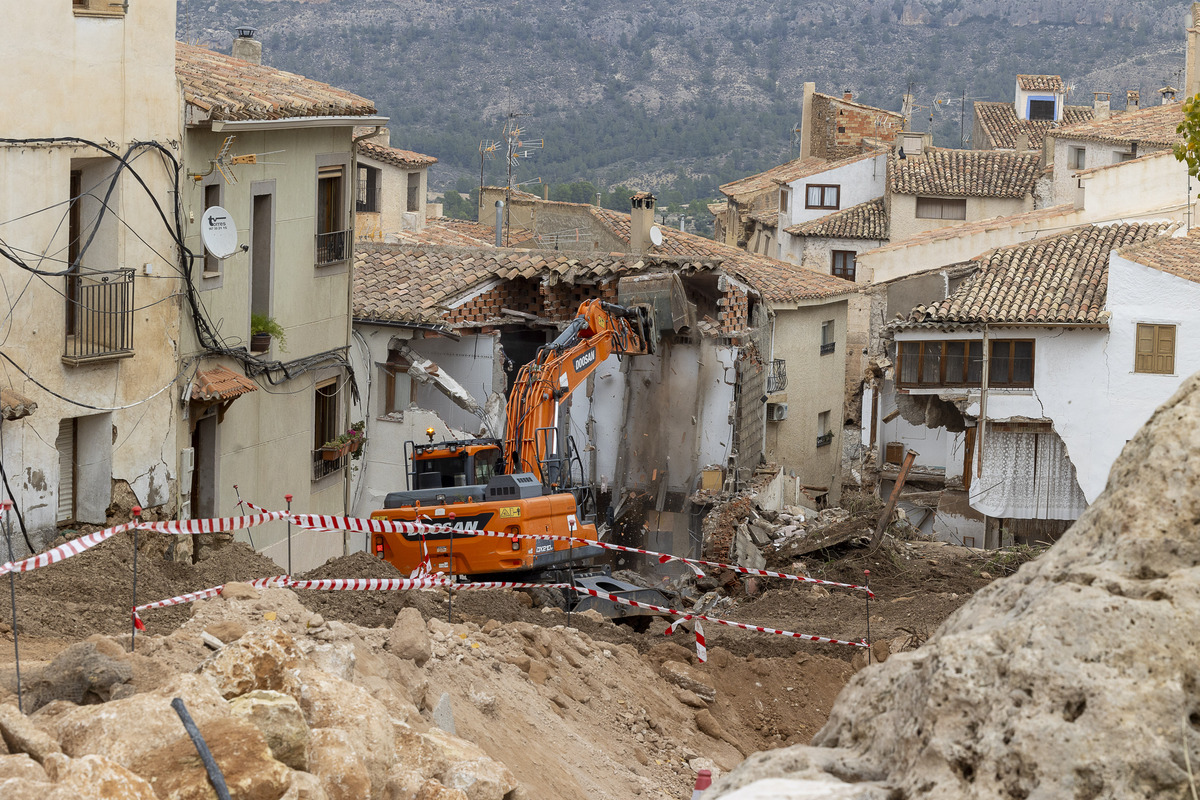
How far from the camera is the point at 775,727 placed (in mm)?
13336

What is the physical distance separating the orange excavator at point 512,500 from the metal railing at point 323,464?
2.30 meters

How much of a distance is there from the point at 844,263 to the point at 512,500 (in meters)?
33.1

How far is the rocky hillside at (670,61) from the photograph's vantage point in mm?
94562

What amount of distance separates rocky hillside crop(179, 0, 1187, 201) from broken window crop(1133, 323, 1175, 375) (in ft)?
204

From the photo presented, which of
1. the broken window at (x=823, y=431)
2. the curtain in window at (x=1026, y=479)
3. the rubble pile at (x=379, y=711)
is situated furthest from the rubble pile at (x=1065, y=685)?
the broken window at (x=823, y=431)

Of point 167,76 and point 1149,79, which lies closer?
point 167,76

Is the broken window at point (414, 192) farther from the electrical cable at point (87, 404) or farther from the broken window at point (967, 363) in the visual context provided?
the electrical cable at point (87, 404)

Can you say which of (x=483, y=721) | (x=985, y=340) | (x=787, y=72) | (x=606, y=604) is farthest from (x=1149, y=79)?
A: (x=483, y=721)

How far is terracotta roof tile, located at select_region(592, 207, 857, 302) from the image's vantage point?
32906 mm

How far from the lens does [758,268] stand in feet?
113

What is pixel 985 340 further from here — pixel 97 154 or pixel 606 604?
pixel 97 154

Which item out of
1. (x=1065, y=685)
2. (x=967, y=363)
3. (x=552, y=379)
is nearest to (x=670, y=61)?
(x=967, y=363)

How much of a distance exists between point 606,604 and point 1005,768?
14.0 m

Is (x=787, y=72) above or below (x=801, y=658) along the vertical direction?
above
